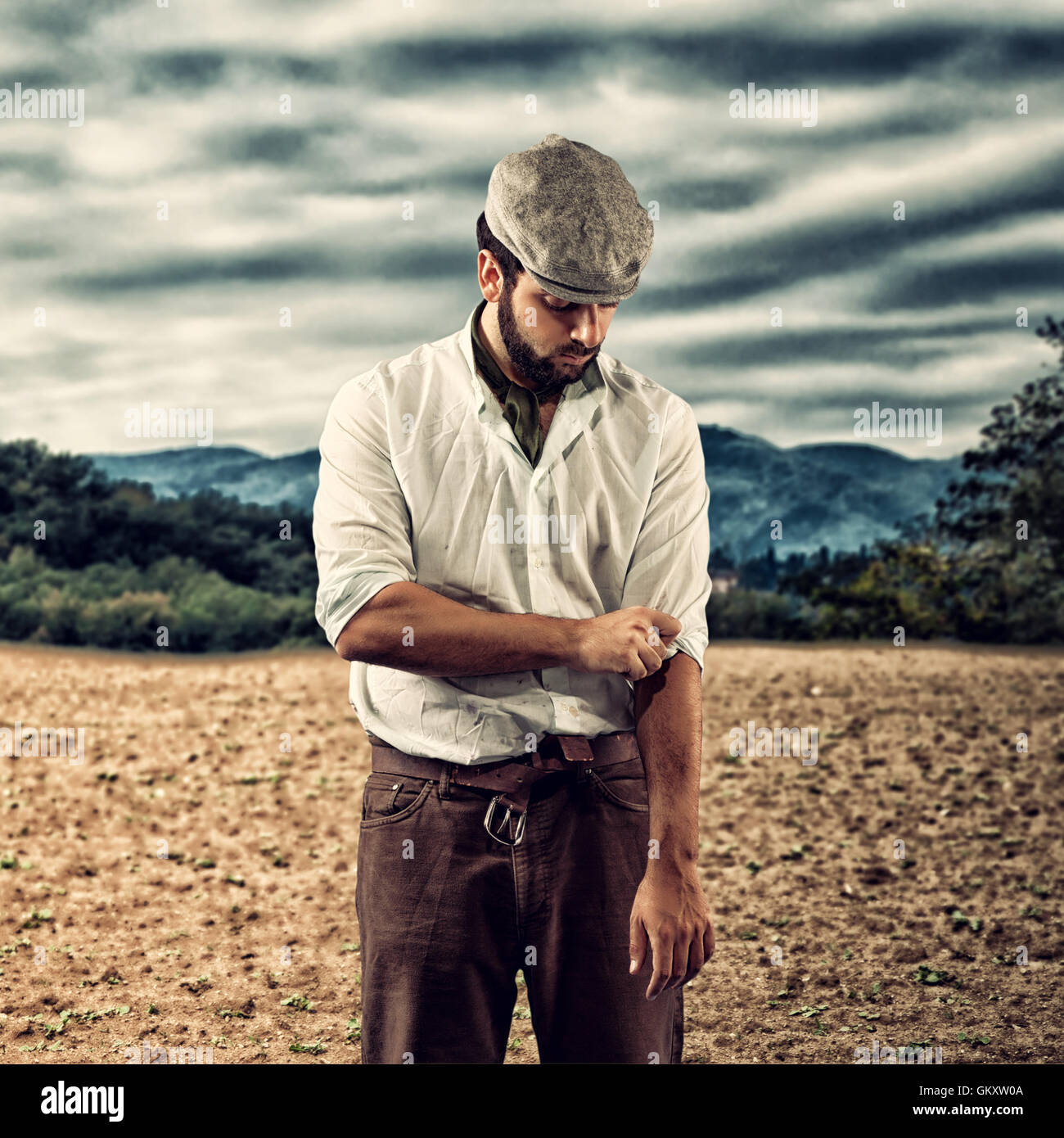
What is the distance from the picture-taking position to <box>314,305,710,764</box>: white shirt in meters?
2.42

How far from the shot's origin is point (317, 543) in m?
2.49

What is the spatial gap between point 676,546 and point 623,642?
36 cm

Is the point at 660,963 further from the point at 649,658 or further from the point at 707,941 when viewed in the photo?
the point at 649,658

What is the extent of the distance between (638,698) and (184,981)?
5096mm

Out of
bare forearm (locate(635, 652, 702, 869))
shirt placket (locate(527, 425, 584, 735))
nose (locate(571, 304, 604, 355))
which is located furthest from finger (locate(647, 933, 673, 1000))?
nose (locate(571, 304, 604, 355))

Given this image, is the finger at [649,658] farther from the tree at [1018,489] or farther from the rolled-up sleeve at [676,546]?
the tree at [1018,489]

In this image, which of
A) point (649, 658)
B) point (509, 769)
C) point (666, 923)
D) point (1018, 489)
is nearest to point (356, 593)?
point (509, 769)

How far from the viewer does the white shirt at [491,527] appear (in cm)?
242

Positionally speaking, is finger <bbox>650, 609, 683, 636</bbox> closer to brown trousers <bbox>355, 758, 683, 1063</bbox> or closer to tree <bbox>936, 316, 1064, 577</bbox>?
brown trousers <bbox>355, 758, 683, 1063</bbox>

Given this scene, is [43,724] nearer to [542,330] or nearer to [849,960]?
[849,960]

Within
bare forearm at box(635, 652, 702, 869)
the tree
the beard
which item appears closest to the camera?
the beard

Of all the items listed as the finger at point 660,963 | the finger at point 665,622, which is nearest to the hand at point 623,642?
the finger at point 665,622

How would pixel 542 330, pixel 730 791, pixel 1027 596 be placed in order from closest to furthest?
pixel 542 330
pixel 730 791
pixel 1027 596
